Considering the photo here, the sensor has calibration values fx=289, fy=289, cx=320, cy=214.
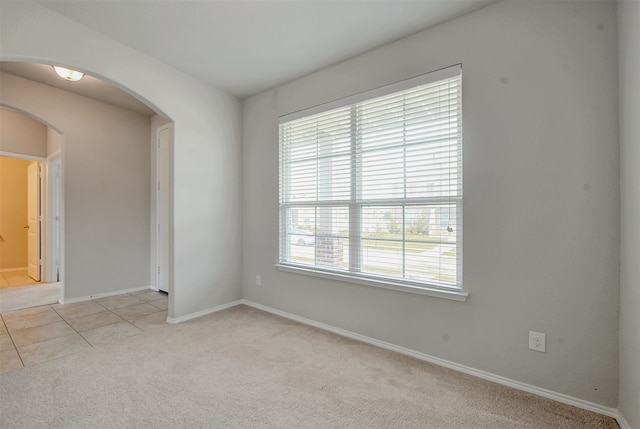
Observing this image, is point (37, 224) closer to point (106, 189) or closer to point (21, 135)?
point (21, 135)

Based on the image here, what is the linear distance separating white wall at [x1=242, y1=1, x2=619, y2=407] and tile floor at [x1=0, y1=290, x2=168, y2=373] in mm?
2698

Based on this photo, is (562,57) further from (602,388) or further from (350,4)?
(602,388)

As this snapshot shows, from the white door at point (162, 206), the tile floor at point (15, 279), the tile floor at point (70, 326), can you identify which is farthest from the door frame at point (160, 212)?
the tile floor at point (15, 279)

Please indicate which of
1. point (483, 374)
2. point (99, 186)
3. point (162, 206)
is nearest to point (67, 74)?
point (99, 186)

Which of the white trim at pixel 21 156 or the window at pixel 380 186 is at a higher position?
the white trim at pixel 21 156

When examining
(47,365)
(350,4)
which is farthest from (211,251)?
(350,4)

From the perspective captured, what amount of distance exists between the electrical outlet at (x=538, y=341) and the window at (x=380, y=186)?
0.53 metres

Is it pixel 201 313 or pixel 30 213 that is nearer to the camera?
pixel 201 313

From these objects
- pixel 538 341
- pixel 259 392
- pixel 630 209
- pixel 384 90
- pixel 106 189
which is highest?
pixel 384 90

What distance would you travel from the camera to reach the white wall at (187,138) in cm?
222

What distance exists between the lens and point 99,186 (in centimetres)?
425

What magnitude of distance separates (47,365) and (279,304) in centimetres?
204

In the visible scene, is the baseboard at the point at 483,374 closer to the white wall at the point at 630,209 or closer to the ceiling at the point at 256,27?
the white wall at the point at 630,209

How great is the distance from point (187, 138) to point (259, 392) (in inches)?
107
